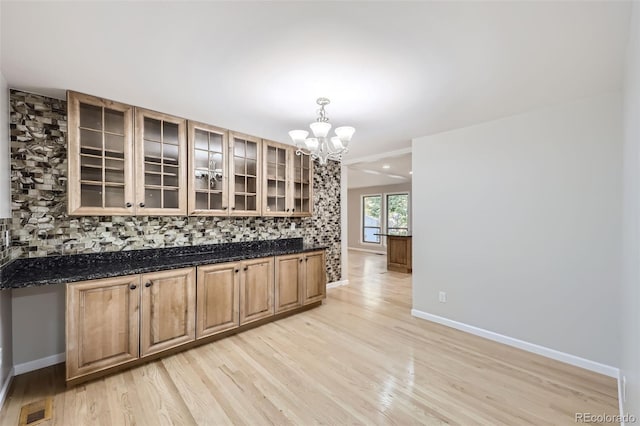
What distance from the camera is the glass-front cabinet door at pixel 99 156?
242 centimetres

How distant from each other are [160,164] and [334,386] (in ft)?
8.80

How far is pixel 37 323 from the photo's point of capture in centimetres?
245

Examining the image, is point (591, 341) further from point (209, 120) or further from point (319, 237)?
point (209, 120)

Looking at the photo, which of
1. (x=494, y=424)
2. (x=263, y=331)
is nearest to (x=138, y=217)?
(x=263, y=331)

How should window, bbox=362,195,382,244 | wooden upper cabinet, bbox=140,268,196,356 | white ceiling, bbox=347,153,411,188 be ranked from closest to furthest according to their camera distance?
wooden upper cabinet, bbox=140,268,196,356, white ceiling, bbox=347,153,411,188, window, bbox=362,195,382,244

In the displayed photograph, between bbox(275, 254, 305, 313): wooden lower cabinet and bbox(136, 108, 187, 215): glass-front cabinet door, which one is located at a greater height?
bbox(136, 108, 187, 215): glass-front cabinet door

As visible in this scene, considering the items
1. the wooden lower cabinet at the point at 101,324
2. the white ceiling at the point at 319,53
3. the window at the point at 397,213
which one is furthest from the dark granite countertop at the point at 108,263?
the window at the point at 397,213

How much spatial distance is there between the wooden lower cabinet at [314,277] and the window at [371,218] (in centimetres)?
624

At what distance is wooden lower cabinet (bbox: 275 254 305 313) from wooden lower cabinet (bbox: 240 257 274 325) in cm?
11

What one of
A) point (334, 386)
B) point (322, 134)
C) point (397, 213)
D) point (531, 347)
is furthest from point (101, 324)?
point (397, 213)

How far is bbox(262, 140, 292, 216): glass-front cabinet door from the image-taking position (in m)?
3.84

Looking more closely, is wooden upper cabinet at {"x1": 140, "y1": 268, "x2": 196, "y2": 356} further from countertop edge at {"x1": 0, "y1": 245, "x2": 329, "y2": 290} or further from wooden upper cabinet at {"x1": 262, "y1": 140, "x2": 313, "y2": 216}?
wooden upper cabinet at {"x1": 262, "y1": 140, "x2": 313, "y2": 216}

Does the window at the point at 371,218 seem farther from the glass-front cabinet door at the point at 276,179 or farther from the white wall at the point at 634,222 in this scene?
the white wall at the point at 634,222

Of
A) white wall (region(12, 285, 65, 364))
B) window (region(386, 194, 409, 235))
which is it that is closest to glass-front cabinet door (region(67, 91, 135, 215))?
white wall (region(12, 285, 65, 364))
